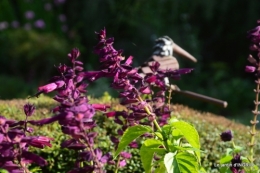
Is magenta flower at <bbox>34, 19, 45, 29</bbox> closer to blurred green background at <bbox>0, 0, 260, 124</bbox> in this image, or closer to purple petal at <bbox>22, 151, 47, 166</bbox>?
blurred green background at <bbox>0, 0, 260, 124</bbox>

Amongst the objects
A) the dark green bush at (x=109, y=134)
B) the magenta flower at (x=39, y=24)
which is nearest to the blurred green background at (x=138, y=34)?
the magenta flower at (x=39, y=24)

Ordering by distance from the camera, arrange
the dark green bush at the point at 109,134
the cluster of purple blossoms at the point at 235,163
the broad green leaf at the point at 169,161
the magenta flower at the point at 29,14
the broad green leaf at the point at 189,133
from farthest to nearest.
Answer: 1. the magenta flower at the point at 29,14
2. the dark green bush at the point at 109,134
3. the cluster of purple blossoms at the point at 235,163
4. the broad green leaf at the point at 189,133
5. the broad green leaf at the point at 169,161

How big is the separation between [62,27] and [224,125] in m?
7.90

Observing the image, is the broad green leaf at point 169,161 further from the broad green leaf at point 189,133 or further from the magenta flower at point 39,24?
the magenta flower at point 39,24

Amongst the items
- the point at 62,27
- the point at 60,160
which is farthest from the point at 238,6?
the point at 60,160

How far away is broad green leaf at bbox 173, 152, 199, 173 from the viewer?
1712 millimetres

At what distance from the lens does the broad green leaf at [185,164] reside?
5.62 feet

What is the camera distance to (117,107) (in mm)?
3436

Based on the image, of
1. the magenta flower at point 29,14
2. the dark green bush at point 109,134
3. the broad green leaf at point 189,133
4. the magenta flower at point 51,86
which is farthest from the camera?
the magenta flower at point 29,14

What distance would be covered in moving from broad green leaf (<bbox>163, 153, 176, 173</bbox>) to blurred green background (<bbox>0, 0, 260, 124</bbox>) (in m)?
7.96

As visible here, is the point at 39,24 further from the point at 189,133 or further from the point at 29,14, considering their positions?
the point at 189,133

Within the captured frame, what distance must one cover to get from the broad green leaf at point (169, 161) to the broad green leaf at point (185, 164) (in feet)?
0.04

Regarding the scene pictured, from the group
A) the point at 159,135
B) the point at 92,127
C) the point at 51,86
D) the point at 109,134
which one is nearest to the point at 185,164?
the point at 159,135

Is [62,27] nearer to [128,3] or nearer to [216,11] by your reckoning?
[128,3]
